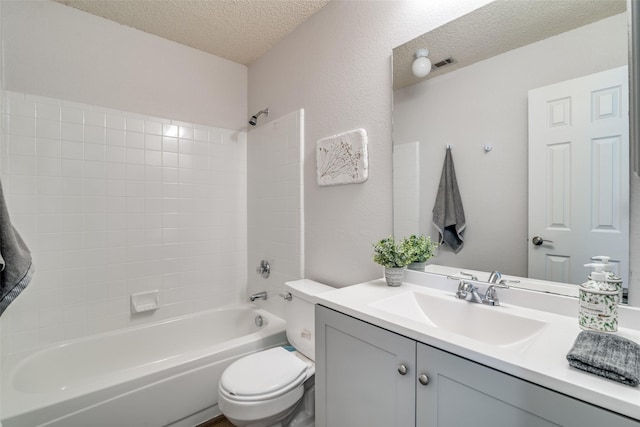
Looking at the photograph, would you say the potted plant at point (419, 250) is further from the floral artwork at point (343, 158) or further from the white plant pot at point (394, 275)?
the floral artwork at point (343, 158)

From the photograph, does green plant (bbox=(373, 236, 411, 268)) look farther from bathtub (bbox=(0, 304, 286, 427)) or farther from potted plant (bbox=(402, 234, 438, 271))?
bathtub (bbox=(0, 304, 286, 427))

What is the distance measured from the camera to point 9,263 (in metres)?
0.90

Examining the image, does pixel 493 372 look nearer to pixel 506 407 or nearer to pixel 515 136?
pixel 506 407

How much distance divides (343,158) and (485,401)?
1327 mm

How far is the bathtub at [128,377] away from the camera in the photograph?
1341 mm

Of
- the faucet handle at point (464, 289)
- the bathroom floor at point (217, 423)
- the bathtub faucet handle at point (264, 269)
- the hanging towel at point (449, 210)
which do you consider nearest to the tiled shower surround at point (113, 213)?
Answer: the bathtub faucet handle at point (264, 269)

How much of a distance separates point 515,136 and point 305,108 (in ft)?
4.37

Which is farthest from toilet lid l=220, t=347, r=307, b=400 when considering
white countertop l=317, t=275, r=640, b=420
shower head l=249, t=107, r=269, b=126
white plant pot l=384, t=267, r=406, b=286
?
shower head l=249, t=107, r=269, b=126

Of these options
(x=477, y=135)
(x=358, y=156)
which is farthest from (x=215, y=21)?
(x=477, y=135)

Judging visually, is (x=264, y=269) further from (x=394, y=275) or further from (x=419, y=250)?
(x=419, y=250)

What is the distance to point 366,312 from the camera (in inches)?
39.5

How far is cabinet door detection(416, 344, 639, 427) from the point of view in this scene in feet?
1.92

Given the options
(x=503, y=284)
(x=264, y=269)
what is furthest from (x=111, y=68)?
(x=503, y=284)

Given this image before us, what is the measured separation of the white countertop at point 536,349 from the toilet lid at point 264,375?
0.53 meters
